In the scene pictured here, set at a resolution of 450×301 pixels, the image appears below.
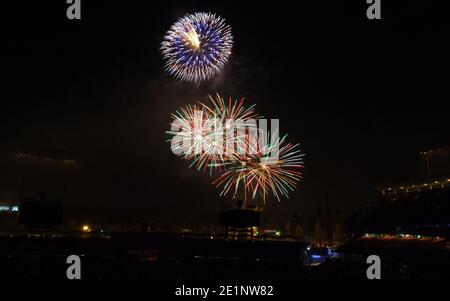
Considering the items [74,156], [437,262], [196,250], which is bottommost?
[196,250]

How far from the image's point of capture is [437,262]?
1125 inches

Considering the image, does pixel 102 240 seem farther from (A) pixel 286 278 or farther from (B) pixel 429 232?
(B) pixel 429 232

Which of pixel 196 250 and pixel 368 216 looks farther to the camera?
pixel 368 216

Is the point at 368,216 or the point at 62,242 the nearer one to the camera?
the point at 62,242
